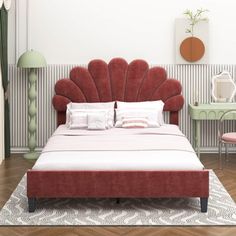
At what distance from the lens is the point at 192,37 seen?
7.69 metres

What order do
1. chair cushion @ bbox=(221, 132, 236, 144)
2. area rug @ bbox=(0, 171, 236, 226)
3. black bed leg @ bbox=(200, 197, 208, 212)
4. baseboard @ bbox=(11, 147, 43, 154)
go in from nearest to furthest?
1. area rug @ bbox=(0, 171, 236, 226)
2. black bed leg @ bbox=(200, 197, 208, 212)
3. chair cushion @ bbox=(221, 132, 236, 144)
4. baseboard @ bbox=(11, 147, 43, 154)

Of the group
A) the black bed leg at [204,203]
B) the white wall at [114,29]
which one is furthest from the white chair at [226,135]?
the black bed leg at [204,203]

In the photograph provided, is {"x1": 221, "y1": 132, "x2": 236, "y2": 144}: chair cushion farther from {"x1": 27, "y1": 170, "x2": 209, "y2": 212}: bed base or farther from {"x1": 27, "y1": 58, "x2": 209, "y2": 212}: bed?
{"x1": 27, "y1": 170, "x2": 209, "y2": 212}: bed base

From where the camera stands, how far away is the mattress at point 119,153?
16.8 feet

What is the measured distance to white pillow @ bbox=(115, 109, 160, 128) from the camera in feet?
23.2

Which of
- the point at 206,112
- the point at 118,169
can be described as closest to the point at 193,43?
the point at 206,112

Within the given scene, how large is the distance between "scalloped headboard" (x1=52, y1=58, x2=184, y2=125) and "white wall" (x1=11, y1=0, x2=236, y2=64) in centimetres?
22

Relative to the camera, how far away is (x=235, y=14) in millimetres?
7715

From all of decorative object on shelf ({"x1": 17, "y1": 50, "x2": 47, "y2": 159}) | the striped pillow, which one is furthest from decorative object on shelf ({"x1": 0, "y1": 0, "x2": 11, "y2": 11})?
the striped pillow

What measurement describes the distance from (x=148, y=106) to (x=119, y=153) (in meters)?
2.01

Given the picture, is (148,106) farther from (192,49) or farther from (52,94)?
(52,94)

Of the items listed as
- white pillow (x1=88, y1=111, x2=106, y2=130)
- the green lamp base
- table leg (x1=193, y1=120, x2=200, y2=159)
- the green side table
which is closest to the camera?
white pillow (x1=88, y1=111, x2=106, y2=130)

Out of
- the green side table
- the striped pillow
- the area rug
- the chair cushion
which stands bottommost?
the area rug

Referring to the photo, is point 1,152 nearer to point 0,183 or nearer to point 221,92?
point 0,183
